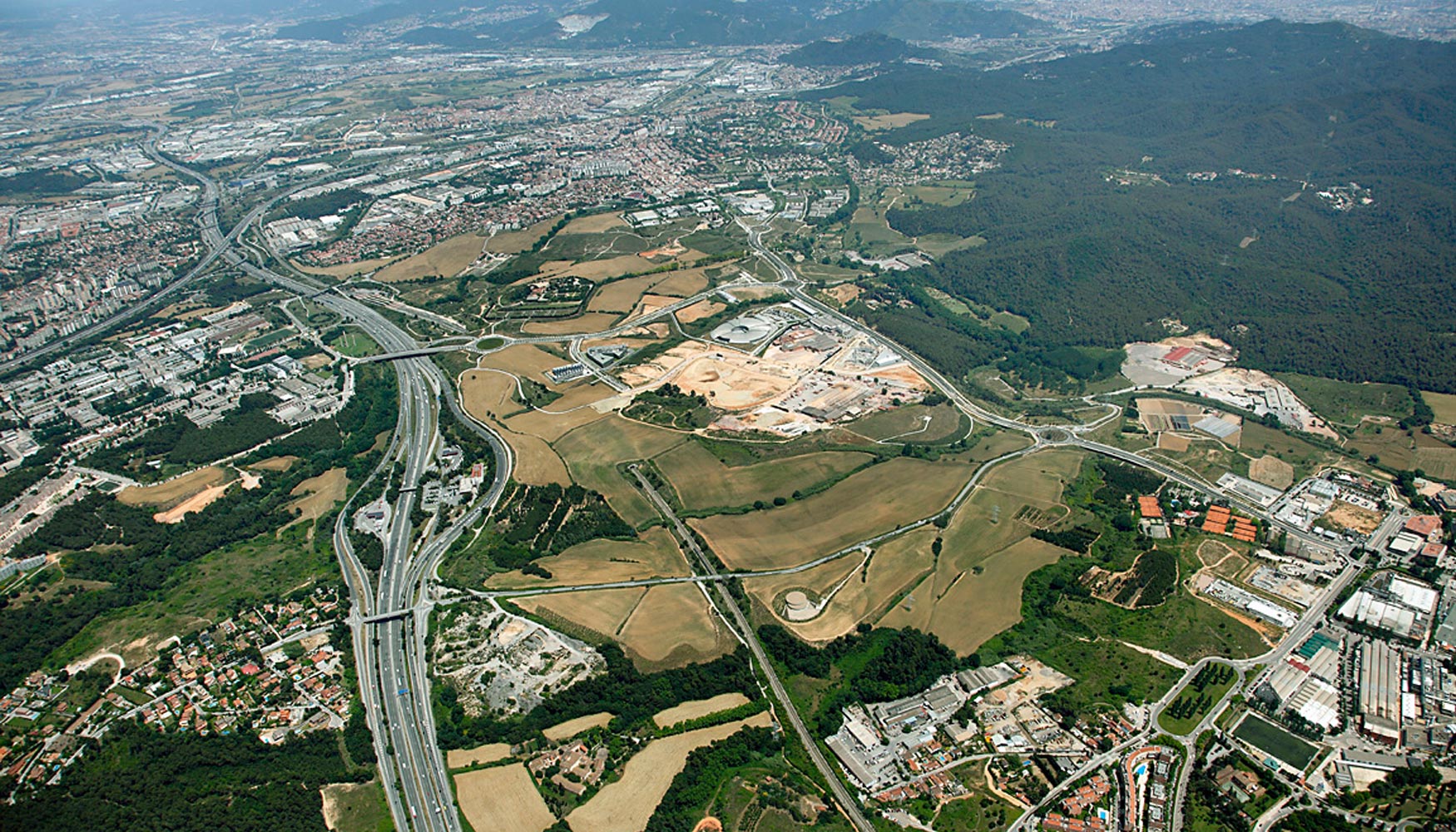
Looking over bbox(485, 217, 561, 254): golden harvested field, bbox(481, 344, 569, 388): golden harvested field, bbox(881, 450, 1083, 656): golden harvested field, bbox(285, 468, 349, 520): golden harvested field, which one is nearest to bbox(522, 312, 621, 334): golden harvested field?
bbox(481, 344, 569, 388): golden harvested field

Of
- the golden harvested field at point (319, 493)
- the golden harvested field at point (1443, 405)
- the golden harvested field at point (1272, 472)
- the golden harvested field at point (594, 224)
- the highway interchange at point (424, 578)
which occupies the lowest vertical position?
the golden harvested field at point (319, 493)

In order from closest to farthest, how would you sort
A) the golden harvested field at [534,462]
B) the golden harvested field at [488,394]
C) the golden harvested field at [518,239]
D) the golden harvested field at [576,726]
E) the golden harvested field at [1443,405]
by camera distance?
the golden harvested field at [576,726] → the golden harvested field at [534,462] → the golden harvested field at [1443,405] → the golden harvested field at [488,394] → the golden harvested field at [518,239]

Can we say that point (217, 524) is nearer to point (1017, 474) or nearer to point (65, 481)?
point (65, 481)

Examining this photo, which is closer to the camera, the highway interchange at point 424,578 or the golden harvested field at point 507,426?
the highway interchange at point 424,578

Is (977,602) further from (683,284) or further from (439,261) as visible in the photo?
(439,261)

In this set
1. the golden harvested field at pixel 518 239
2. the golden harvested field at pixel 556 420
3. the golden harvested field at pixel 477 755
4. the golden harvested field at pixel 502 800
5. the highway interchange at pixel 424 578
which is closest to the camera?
the golden harvested field at pixel 502 800

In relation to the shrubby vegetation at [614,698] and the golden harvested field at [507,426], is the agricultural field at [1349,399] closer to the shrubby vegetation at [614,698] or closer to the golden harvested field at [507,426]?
the shrubby vegetation at [614,698]

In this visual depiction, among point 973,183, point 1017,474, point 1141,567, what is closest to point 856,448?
point 1017,474

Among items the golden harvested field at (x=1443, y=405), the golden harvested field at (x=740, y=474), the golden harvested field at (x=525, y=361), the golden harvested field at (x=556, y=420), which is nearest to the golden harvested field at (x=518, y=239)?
the golden harvested field at (x=525, y=361)

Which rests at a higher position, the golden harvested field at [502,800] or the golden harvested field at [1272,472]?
the golden harvested field at [1272,472]
